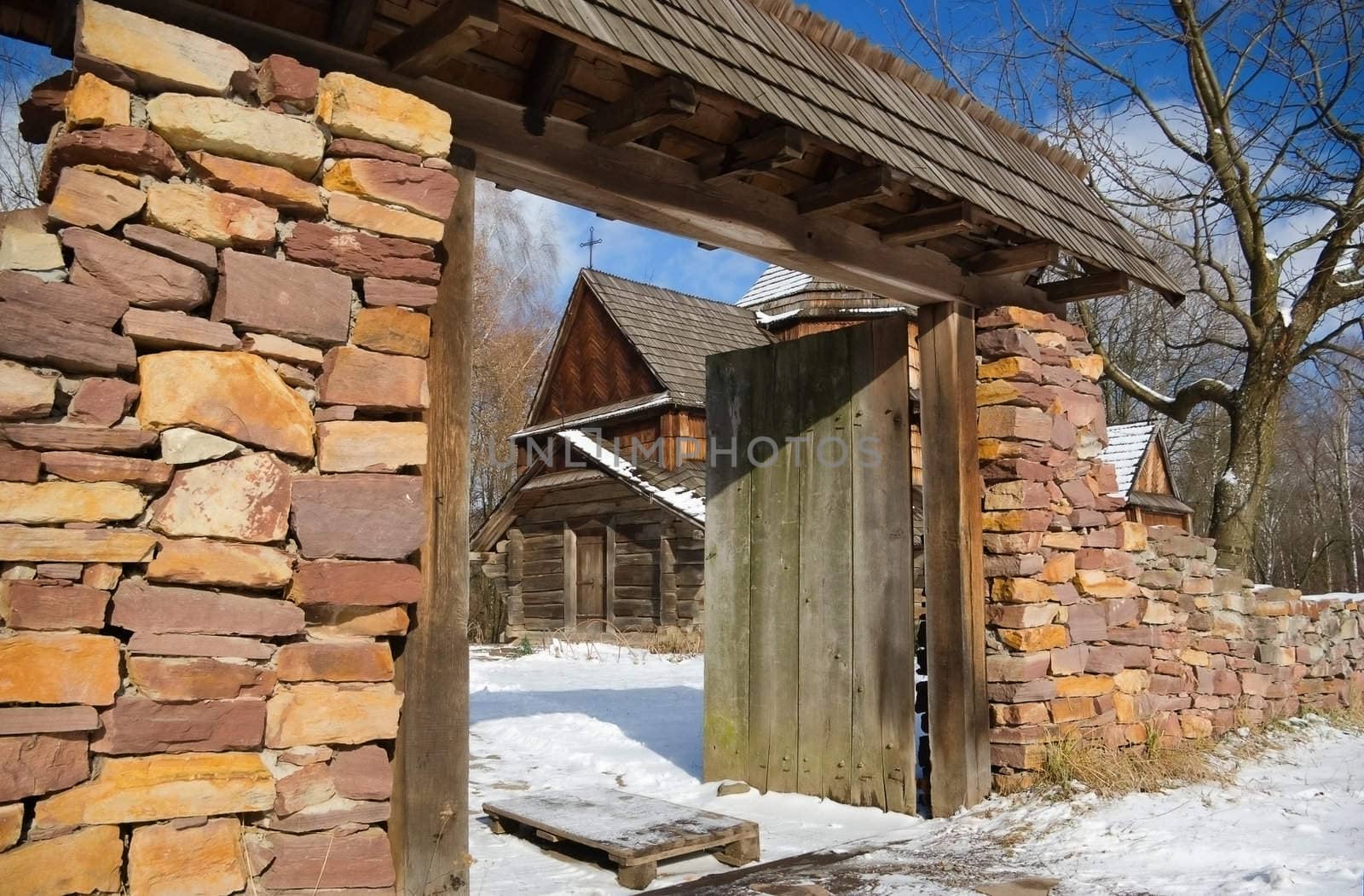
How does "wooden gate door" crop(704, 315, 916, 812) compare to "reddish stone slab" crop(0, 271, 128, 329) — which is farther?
"wooden gate door" crop(704, 315, 916, 812)

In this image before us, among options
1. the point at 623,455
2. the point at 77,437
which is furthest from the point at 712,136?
the point at 623,455

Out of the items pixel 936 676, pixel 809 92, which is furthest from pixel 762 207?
pixel 936 676

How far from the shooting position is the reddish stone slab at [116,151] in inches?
110

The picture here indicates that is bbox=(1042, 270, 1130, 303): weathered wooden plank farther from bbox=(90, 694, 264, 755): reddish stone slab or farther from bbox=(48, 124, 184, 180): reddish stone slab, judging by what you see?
bbox=(90, 694, 264, 755): reddish stone slab

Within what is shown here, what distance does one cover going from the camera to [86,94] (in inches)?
111

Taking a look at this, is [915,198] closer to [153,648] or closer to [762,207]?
[762,207]

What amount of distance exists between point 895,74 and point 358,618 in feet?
13.8

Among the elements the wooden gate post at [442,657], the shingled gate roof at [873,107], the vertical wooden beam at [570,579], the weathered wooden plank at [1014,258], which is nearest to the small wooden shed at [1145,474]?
the vertical wooden beam at [570,579]

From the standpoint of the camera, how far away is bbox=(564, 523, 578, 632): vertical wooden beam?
56.8 feet

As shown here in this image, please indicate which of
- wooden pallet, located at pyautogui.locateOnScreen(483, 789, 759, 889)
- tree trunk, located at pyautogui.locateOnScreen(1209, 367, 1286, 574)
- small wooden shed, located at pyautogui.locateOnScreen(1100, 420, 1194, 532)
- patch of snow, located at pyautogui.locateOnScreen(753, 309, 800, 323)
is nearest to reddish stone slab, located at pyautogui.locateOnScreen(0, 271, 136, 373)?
wooden pallet, located at pyautogui.locateOnScreen(483, 789, 759, 889)

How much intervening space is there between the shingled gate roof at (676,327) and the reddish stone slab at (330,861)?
44.7 ft

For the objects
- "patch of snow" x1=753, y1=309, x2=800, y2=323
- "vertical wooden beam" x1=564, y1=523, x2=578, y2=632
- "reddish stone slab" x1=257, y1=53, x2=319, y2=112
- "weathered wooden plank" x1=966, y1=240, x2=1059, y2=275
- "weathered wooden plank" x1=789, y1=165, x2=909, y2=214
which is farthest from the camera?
"patch of snow" x1=753, y1=309, x2=800, y2=323

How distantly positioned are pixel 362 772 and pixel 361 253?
1547 millimetres

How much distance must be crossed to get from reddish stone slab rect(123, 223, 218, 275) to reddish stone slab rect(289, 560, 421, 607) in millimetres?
886
